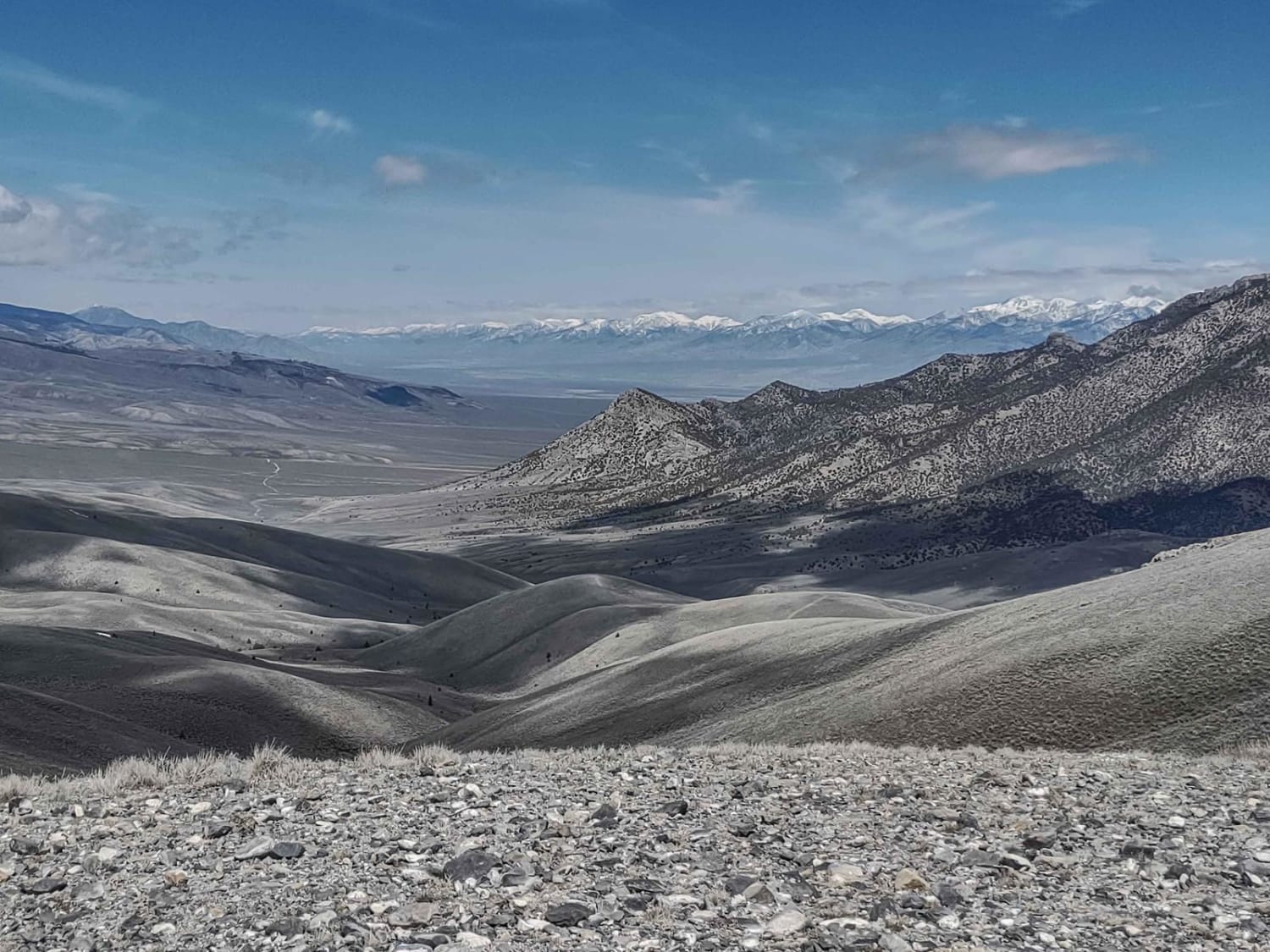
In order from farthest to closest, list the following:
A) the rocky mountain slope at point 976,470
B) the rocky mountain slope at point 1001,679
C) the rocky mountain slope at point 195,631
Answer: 1. the rocky mountain slope at point 976,470
2. the rocky mountain slope at point 195,631
3. the rocky mountain slope at point 1001,679

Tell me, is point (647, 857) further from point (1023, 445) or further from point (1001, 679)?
point (1023, 445)

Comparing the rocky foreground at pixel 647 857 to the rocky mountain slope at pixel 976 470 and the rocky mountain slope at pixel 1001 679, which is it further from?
the rocky mountain slope at pixel 976 470

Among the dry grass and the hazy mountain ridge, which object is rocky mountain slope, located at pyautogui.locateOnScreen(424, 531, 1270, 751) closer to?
the dry grass

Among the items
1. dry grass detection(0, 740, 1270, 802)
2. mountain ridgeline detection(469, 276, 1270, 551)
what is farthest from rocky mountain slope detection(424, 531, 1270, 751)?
mountain ridgeline detection(469, 276, 1270, 551)

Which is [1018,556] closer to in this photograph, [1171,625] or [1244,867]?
[1171,625]

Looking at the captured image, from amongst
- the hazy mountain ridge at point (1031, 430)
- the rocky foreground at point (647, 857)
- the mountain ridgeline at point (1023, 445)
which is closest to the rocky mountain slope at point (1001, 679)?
the rocky foreground at point (647, 857)

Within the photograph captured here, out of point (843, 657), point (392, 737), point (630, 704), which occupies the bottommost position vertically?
point (392, 737)

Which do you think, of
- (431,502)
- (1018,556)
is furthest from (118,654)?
(431,502)
